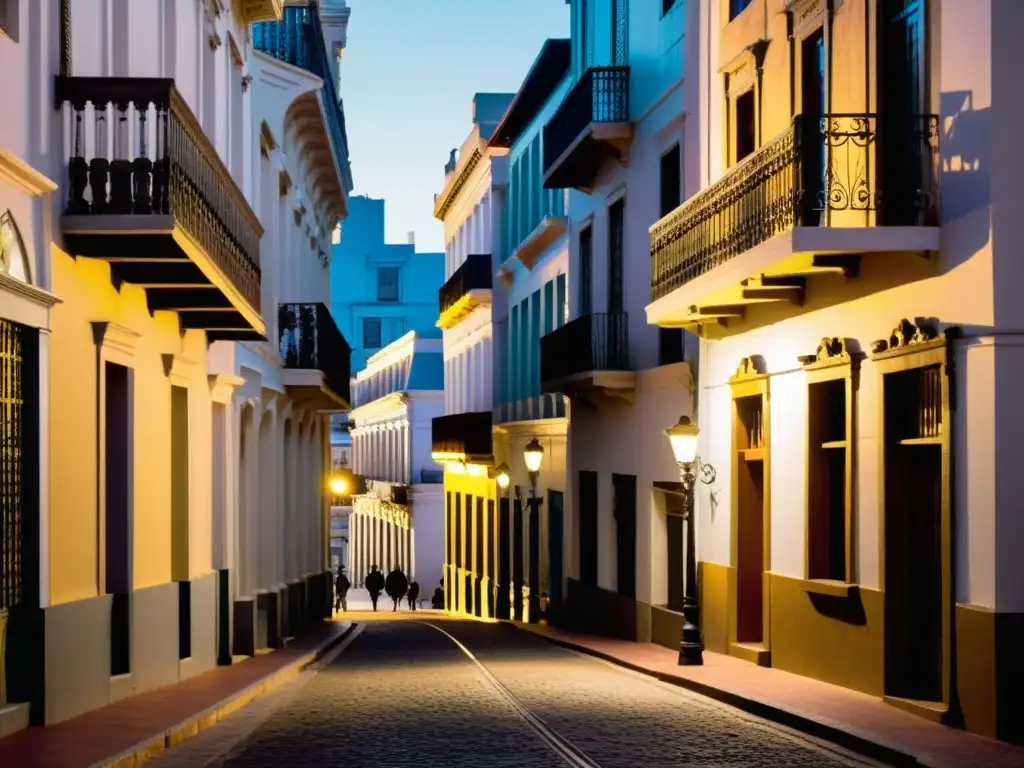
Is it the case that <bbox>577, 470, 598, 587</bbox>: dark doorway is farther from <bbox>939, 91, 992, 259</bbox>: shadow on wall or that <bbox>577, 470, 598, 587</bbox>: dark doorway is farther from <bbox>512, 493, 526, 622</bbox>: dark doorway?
<bbox>939, 91, 992, 259</bbox>: shadow on wall

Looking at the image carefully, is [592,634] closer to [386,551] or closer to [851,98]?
[851,98]

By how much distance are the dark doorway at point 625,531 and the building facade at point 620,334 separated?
0.10 ft

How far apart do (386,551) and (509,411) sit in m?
32.8

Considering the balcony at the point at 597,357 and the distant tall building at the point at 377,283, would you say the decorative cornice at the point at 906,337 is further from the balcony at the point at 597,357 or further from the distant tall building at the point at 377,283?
the distant tall building at the point at 377,283

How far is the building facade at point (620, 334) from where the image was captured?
23922 mm

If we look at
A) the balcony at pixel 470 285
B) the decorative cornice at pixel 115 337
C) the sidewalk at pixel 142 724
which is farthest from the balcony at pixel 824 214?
the balcony at pixel 470 285

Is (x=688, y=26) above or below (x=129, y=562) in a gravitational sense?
above

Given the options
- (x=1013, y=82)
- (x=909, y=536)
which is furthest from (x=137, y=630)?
(x=1013, y=82)

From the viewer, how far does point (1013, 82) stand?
13.0m

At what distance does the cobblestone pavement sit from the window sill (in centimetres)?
150

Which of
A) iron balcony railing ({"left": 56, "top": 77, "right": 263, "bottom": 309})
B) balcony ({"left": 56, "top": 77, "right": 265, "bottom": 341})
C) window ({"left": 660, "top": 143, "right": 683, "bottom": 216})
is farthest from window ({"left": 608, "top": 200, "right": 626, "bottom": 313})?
iron balcony railing ({"left": 56, "top": 77, "right": 263, "bottom": 309})

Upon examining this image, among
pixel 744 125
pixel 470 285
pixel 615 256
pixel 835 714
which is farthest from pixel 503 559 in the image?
pixel 835 714

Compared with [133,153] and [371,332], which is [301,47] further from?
[371,332]

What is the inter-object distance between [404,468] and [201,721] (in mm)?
53822
